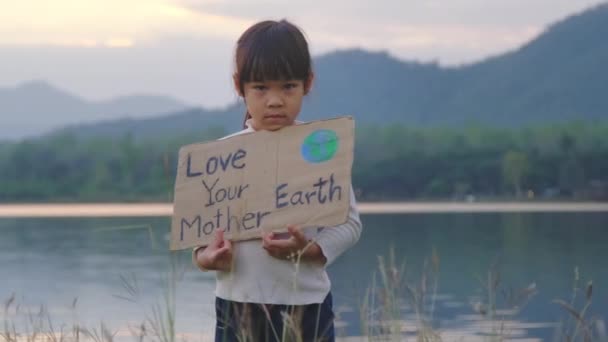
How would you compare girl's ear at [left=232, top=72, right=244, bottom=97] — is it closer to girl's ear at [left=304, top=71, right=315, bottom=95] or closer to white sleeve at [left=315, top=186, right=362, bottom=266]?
girl's ear at [left=304, top=71, right=315, bottom=95]

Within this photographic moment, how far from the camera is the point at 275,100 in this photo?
327cm

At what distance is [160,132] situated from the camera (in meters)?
143

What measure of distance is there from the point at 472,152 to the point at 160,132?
188ft

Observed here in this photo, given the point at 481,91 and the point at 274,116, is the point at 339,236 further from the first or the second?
the point at 481,91

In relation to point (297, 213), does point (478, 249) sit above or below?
below

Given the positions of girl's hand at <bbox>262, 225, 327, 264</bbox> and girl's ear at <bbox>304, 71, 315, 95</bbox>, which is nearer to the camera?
girl's hand at <bbox>262, 225, 327, 264</bbox>

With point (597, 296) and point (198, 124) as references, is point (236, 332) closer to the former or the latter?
point (597, 296)

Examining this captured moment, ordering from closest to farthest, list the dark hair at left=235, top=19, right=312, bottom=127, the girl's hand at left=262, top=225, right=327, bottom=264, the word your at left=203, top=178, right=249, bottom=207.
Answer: the girl's hand at left=262, top=225, right=327, bottom=264, the dark hair at left=235, top=19, right=312, bottom=127, the word your at left=203, top=178, right=249, bottom=207

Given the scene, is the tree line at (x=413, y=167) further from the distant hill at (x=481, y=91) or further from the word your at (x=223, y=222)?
the word your at (x=223, y=222)

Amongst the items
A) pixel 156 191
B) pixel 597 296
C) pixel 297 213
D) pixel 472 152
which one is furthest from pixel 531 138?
pixel 297 213

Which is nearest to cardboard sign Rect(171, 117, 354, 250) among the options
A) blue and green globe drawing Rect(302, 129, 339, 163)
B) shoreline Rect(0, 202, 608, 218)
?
blue and green globe drawing Rect(302, 129, 339, 163)

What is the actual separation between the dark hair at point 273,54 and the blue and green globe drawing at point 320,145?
14 cm

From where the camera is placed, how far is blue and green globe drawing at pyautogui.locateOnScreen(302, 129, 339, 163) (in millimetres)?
3348

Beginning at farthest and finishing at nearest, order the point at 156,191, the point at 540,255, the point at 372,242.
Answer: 1. the point at 156,191
2. the point at 372,242
3. the point at 540,255
